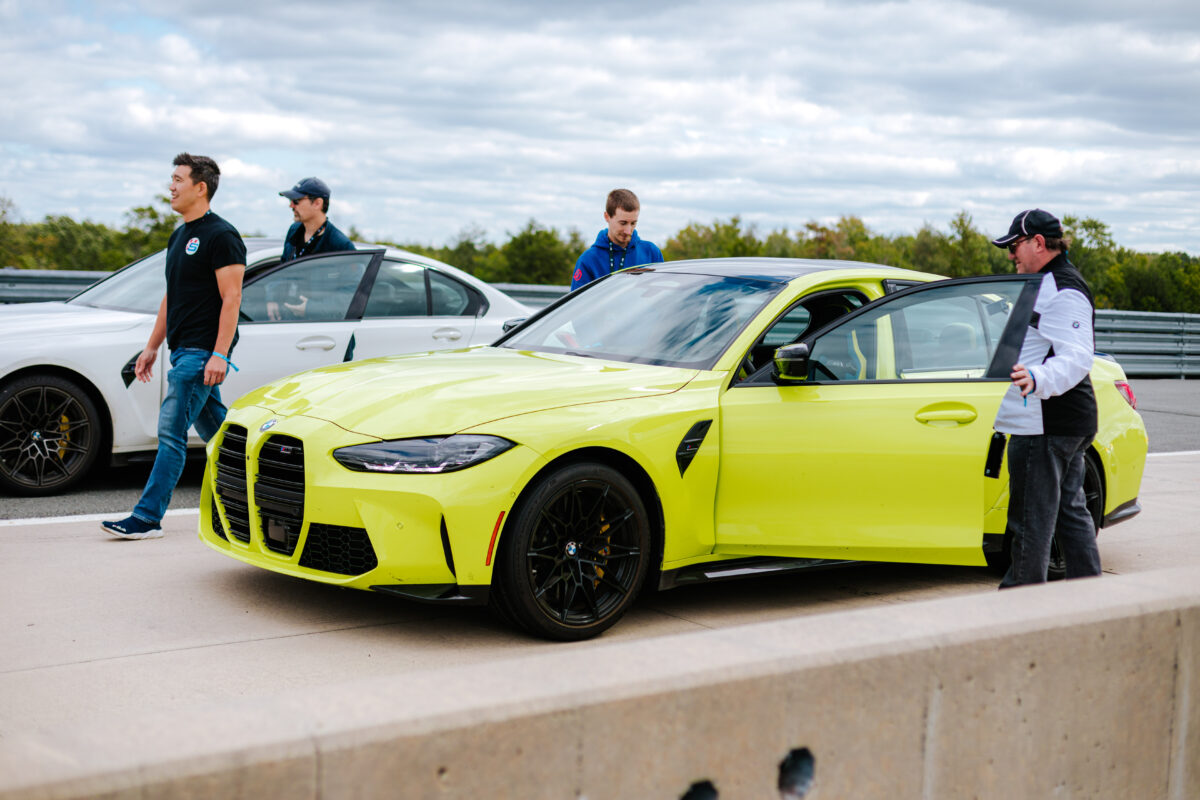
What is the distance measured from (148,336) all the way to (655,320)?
353 cm

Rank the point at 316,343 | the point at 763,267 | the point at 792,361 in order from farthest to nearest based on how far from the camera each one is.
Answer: the point at 316,343 → the point at 763,267 → the point at 792,361

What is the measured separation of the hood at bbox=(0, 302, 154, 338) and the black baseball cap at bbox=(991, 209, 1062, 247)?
5.25 meters

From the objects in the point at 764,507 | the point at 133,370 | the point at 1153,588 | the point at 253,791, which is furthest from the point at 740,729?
the point at 133,370

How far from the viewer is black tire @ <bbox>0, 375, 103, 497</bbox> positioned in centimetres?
749

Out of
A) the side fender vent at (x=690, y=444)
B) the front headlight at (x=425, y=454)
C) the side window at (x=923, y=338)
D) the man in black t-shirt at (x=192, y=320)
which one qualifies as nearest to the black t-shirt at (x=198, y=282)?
the man in black t-shirt at (x=192, y=320)

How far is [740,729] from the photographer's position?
256 cm

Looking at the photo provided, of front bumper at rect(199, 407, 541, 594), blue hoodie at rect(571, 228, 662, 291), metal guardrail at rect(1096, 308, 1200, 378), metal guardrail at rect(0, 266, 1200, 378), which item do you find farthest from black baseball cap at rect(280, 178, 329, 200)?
metal guardrail at rect(1096, 308, 1200, 378)

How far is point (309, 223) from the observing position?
8.59 metres

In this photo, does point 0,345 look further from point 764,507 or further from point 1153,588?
point 1153,588

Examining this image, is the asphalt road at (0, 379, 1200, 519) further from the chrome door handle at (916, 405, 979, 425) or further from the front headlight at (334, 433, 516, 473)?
the chrome door handle at (916, 405, 979, 425)

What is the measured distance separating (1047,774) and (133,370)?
20.0 feet

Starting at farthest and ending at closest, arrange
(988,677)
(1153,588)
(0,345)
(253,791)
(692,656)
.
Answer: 1. (0,345)
2. (1153,588)
3. (988,677)
4. (692,656)
5. (253,791)

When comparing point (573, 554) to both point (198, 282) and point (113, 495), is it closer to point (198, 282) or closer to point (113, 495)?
point (198, 282)

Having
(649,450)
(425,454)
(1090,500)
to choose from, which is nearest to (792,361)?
(649,450)
